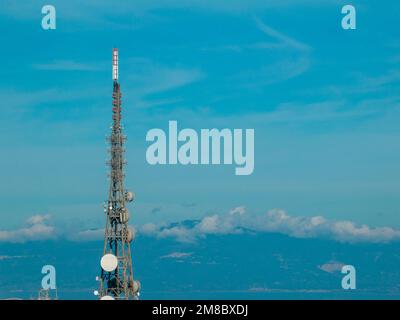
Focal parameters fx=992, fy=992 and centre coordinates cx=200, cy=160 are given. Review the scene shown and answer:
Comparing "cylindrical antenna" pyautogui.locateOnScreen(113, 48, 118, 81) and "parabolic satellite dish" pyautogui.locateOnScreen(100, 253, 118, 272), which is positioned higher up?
"cylindrical antenna" pyautogui.locateOnScreen(113, 48, 118, 81)

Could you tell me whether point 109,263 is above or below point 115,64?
below

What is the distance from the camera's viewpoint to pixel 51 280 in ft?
259

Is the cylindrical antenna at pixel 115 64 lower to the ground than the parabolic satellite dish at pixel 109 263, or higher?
higher
